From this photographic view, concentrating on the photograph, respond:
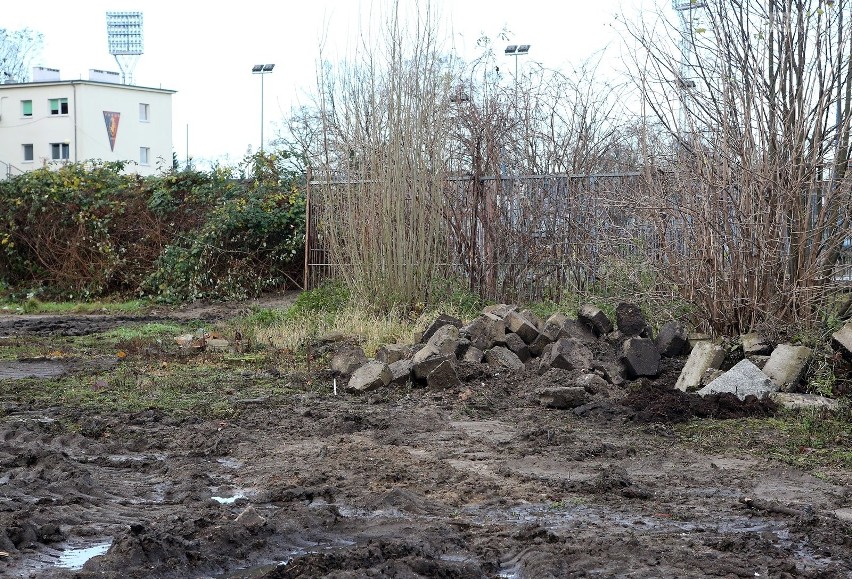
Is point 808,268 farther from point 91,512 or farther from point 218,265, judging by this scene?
point 218,265

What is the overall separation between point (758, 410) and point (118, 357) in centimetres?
670

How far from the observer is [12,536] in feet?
12.6

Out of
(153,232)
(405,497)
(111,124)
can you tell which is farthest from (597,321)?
(111,124)

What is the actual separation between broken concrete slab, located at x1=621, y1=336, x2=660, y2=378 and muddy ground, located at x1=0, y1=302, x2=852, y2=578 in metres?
0.94

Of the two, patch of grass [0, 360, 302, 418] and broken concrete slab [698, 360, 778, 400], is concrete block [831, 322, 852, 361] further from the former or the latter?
patch of grass [0, 360, 302, 418]

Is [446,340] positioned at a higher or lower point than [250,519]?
higher

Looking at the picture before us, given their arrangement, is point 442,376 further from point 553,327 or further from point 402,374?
point 553,327

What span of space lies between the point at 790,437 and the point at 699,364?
1675 millimetres

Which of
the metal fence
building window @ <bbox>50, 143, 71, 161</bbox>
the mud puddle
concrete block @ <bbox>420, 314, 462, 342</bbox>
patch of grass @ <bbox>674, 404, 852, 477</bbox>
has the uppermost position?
building window @ <bbox>50, 143, 71, 161</bbox>

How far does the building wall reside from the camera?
59.8 metres

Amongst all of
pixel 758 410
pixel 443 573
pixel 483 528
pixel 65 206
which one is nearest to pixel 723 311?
pixel 758 410

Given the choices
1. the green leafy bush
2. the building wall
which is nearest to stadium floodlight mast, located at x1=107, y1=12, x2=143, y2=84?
the building wall

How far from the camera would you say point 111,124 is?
60906mm

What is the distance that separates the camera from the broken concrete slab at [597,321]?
946 centimetres
